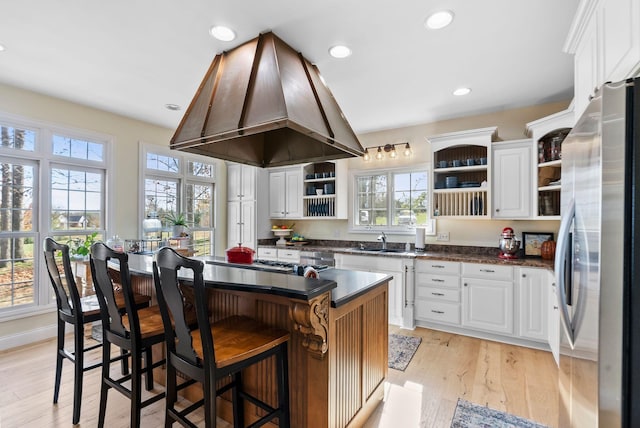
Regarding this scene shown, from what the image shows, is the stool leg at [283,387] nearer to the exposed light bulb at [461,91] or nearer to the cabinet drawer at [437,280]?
the cabinet drawer at [437,280]

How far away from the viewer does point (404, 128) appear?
462cm

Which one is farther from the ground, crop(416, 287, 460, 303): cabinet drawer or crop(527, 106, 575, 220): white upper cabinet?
crop(527, 106, 575, 220): white upper cabinet

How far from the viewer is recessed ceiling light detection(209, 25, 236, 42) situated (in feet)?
7.39

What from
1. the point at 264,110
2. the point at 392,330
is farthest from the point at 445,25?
the point at 392,330

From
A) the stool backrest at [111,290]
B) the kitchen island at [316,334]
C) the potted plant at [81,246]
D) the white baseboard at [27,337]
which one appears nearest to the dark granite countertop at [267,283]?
the kitchen island at [316,334]

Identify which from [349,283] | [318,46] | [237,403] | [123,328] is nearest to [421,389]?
[349,283]

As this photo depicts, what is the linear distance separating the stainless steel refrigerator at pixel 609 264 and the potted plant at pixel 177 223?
4510 mm

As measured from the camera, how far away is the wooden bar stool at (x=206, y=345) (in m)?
1.37

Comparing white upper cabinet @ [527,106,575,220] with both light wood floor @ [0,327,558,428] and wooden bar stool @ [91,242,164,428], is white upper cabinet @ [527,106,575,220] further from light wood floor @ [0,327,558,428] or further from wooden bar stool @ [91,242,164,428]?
wooden bar stool @ [91,242,164,428]

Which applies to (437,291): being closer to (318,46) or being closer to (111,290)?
(318,46)

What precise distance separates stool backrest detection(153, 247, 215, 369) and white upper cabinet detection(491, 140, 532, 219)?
3.52 meters

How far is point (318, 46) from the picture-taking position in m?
2.49

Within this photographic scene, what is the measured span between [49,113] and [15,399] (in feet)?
9.64

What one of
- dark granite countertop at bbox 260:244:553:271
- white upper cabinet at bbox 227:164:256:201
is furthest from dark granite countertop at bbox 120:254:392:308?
white upper cabinet at bbox 227:164:256:201
